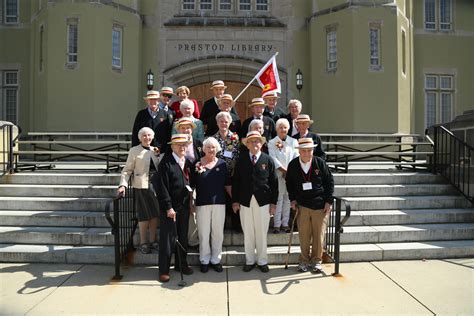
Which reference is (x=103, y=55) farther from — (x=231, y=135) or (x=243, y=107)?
(x=231, y=135)

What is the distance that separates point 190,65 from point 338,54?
14.7ft

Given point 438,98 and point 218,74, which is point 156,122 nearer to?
point 218,74

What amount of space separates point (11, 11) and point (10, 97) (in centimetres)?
286

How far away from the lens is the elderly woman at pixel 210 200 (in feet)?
16.2

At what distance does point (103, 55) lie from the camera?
11.5m

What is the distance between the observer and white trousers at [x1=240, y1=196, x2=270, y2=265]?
5.02m

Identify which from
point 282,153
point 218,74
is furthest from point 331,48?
point 282,153

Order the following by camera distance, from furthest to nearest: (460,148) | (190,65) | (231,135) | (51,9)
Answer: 1. (190,65)
2. (51,9)
3. (460,148)
4. (231,135)

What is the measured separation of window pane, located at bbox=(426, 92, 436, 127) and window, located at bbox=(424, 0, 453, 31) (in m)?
2.31

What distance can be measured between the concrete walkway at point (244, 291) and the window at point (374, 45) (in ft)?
25.0

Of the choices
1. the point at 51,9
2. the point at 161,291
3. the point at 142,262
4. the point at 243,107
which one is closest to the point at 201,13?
the point at 243,107

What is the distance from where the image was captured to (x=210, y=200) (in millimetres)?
4930

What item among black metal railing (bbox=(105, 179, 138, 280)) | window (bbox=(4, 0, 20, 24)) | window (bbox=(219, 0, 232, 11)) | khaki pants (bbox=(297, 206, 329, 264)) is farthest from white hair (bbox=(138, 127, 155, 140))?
window (bbox=(4, 0, 20, 24))

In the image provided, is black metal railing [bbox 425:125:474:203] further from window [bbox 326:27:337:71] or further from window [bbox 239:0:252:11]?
window [bbox 239:0:252:11]
